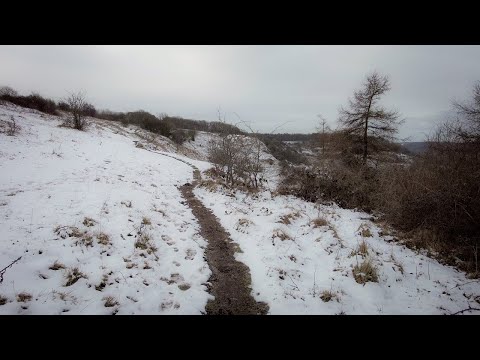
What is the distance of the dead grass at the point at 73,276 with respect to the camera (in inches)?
175

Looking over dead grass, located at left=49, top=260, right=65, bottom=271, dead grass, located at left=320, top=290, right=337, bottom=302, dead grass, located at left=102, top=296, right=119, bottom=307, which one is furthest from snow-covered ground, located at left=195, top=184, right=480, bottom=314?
dead grass, located at left=49, top=260, right=65, bottom=271

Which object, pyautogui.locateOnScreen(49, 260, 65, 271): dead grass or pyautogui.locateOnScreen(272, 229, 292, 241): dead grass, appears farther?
pyautogui.locateOnScreen(272, 229, 292, 241): dead grass

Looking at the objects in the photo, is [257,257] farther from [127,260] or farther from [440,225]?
[440,225]

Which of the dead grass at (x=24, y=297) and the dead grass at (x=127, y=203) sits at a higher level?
the dead grass at (x=127, y=203)

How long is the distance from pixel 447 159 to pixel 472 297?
5108mm

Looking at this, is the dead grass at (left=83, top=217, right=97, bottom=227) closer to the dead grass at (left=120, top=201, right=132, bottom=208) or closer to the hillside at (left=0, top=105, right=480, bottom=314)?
the hillside at (left=0, top=105, right=480, bottom=314)

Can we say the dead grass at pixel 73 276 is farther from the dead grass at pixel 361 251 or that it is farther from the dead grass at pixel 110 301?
the dead grass at pixel 361 251

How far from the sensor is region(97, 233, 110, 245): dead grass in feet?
18.7

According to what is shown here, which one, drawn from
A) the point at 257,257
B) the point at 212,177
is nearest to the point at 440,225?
the point at 257,257

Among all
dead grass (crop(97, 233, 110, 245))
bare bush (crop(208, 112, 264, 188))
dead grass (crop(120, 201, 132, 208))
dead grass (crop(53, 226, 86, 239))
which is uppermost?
bare bush (crop(208, 112, 264, 188))

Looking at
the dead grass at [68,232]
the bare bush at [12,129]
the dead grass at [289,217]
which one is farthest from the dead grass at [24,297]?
the bare bush at [12,129]

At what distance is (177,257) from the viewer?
19.8ft

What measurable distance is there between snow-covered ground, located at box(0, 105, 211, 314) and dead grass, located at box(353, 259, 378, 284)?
312 cm

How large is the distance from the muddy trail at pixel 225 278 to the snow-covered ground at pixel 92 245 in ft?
0.66
